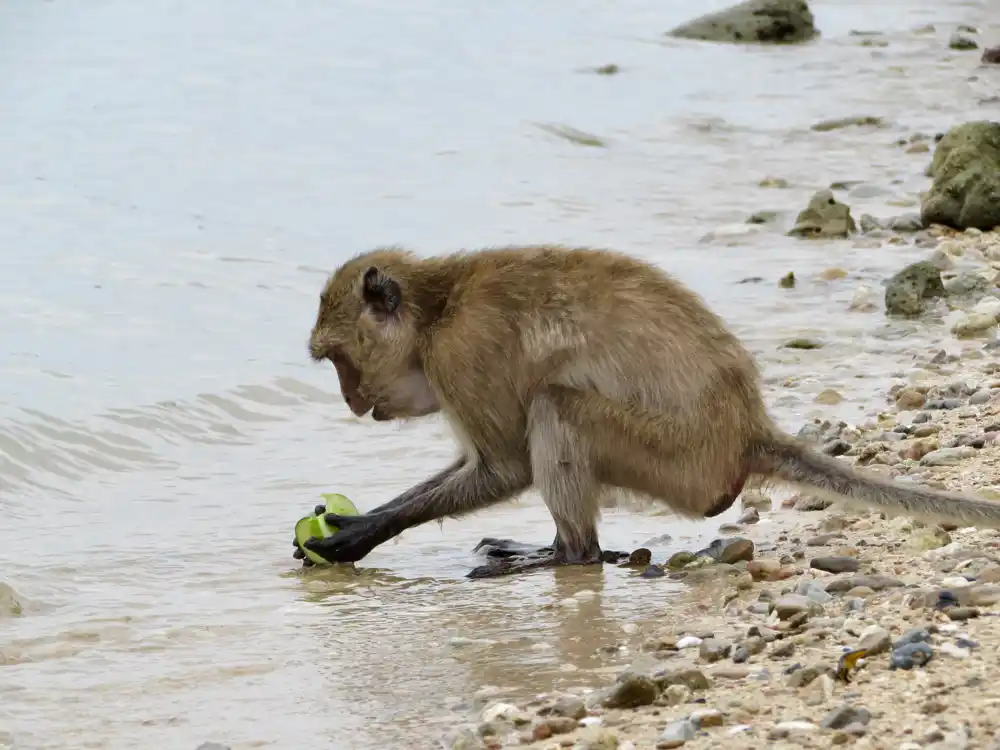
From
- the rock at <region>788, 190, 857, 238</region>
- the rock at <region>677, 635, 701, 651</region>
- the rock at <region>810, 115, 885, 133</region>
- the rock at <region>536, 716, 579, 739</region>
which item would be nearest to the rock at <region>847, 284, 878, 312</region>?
the rock at <region>788, 190, 857, 238</region>

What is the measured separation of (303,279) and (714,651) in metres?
7.66

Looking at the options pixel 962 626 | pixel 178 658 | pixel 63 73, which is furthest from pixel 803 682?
pixel 63 73

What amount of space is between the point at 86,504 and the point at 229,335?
116 inches

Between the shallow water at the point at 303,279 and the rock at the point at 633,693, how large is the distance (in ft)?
1.53

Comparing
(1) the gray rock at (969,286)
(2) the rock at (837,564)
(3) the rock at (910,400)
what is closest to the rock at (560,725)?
(2) the rock at (837,564)

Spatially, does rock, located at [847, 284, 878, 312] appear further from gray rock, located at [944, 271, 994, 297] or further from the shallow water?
gray rock, located at [944, 271, 994, 297]

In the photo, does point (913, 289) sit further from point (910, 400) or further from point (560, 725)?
point (560, 725)

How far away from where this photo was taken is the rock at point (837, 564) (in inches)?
236

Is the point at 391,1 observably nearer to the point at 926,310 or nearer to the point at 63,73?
the point at 63,73

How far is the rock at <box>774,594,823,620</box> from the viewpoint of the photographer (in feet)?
17.3

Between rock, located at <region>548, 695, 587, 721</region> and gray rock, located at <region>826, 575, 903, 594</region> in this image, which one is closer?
rock, located at <region>548, 695, 587, 721</region>

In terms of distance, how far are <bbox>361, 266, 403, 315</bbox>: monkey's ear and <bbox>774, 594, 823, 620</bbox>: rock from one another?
2408 millimetres

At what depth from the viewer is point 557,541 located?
682cm

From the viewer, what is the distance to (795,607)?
5.29 meters
